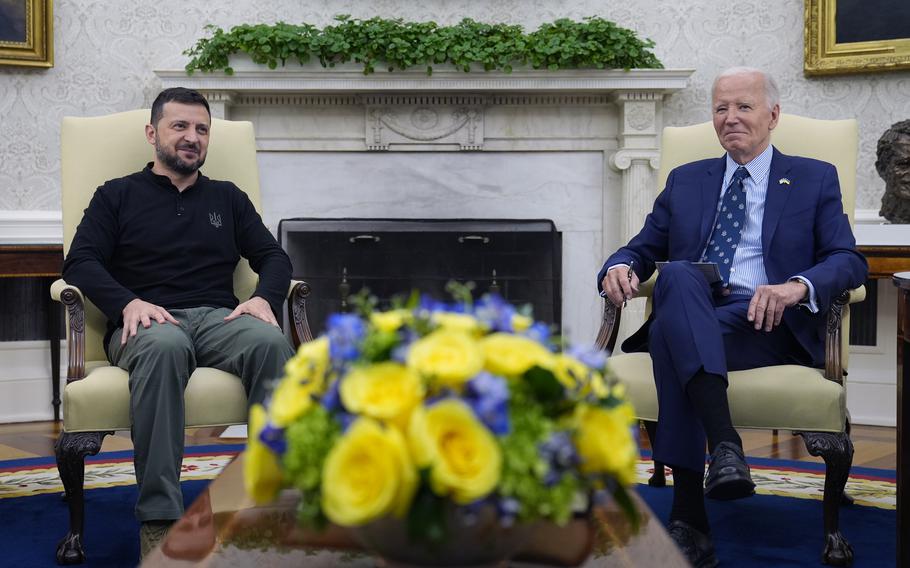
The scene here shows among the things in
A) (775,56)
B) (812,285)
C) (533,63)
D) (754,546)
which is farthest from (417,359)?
(775,56)

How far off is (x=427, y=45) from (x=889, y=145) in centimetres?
204

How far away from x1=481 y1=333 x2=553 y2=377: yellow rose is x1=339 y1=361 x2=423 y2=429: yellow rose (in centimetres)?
8

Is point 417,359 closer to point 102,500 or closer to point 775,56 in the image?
point 102,500

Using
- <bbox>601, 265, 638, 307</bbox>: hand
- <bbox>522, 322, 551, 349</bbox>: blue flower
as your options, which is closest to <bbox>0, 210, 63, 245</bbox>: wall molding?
<bbox>601, 265, 638, 307</bbox>: hand

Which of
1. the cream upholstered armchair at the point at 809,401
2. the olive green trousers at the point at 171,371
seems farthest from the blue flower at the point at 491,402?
the cream upholstered armchair at the point at 809,401

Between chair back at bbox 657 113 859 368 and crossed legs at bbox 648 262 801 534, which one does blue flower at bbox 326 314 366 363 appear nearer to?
crossed legs at bbox 648 262 801 534

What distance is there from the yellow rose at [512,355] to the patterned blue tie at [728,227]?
65.7 inches

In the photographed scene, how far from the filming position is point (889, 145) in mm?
3830

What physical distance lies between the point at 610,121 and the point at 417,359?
3.75m

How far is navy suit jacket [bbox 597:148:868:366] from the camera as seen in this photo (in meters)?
2.28

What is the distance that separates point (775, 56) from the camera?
4430 mm

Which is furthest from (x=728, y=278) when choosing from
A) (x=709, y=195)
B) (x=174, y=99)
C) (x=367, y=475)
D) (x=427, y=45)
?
(x=427, y=45)

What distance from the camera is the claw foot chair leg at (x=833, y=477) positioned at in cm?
213

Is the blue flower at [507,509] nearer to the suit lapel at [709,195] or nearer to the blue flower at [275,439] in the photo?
the blue flower at [275,439]
